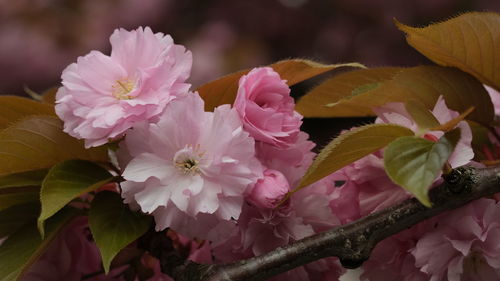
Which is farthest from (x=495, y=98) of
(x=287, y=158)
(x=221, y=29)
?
(x=221, y=29)

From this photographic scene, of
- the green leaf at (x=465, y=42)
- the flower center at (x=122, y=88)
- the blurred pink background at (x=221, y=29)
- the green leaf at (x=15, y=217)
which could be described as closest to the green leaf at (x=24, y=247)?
the green leaf at (x=15, y=217)

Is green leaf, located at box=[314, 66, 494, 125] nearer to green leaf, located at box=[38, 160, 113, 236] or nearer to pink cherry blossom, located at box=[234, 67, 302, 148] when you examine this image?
pink cherry blossom, located at box=[234, 67, 302, 148]

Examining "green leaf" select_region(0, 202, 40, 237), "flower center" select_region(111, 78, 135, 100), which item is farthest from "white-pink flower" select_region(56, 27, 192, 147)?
"green leaf" select_region(0, 202, 40, 237)

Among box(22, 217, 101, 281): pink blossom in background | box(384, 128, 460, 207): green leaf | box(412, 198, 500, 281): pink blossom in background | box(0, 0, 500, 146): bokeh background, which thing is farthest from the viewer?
box(0, 0, 500, 146): bokeh background

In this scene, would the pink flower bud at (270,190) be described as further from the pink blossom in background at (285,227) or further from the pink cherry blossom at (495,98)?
the pink cherry blossom at (495,98)

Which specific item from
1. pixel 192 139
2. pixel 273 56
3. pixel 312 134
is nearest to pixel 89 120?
pixel 192 139

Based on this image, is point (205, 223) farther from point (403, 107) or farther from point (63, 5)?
point (63, 5)
